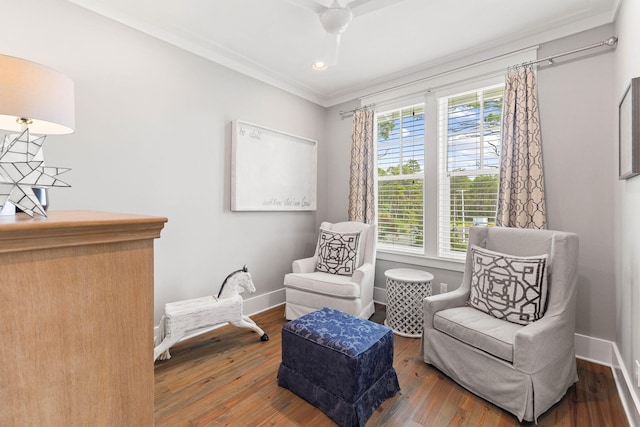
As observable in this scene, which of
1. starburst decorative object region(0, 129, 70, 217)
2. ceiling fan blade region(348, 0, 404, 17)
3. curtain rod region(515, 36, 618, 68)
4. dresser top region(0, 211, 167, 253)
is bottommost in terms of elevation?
dresser top region(0, 211, 167, 253)

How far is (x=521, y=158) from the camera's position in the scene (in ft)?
8.29

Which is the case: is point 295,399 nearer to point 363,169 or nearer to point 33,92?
point 33,92

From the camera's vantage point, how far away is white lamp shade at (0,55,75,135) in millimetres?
947

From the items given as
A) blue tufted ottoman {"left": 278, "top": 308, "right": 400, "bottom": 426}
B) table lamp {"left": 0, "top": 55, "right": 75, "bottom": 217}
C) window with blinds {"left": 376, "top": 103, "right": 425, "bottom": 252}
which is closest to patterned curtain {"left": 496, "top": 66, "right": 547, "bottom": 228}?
window with blinds {"left": 376, "top": 103, "right": 425, "bottom": 252}

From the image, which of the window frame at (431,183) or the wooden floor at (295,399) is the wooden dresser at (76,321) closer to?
the wooden floor at (295,399)

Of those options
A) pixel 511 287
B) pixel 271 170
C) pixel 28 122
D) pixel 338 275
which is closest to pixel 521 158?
pixel 511 287

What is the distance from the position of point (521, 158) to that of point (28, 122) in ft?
10.2

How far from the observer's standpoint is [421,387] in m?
2.00

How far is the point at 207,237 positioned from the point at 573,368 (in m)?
2.98

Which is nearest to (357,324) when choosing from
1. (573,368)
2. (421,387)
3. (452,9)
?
(421,387)

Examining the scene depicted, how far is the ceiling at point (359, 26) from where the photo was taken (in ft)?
7.22

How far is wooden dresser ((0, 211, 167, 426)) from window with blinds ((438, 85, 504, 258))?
9.57 ft

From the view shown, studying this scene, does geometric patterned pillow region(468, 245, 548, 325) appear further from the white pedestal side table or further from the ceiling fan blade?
the ceiling fan blade

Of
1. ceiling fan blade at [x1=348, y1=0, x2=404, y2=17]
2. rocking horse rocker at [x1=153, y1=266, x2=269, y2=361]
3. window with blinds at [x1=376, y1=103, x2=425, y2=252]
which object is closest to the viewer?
ceiling fan blade at [x1=348, y1=0, x2=404, y2=17]
